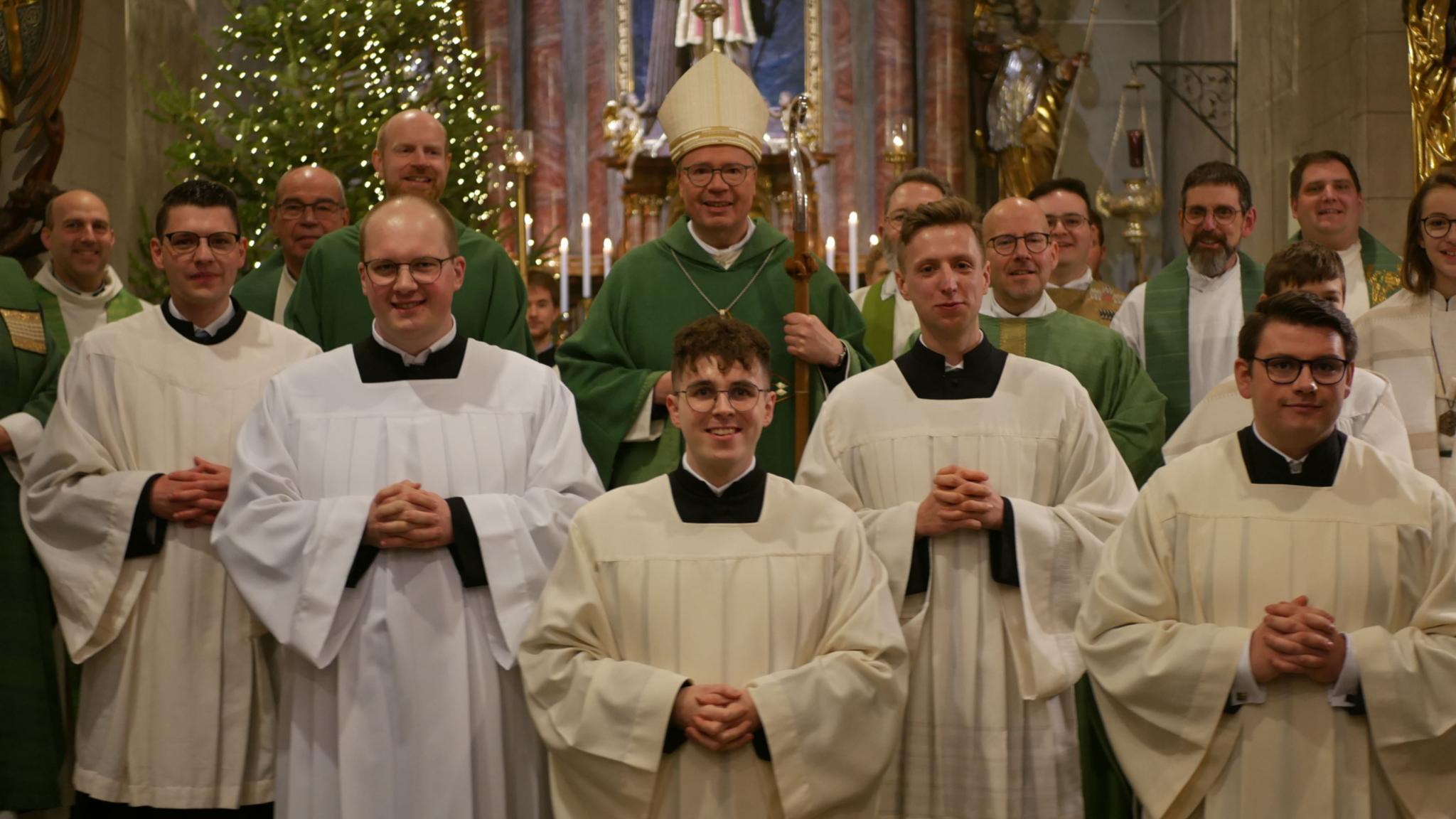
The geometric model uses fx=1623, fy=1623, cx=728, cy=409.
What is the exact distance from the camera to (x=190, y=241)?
4.72 m

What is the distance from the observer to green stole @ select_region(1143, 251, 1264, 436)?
242 inches

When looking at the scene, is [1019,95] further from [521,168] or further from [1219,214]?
[1219,214]

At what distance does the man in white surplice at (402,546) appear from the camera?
4.09 m

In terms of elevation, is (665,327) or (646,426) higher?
(665,327)

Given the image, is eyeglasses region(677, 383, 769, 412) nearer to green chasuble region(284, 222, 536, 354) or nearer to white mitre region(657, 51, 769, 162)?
white mitre region(657, 51, 769, 162)

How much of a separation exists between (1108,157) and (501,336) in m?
9.11

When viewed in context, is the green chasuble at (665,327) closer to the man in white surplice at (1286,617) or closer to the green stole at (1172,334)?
the green stole at (1172,334)

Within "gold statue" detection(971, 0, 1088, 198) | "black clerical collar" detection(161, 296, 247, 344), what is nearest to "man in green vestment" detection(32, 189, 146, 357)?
"black clerical collar" detection(161, 296, 247, 344)

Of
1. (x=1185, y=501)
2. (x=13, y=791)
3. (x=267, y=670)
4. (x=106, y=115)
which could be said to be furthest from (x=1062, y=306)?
(x=106, y=115)

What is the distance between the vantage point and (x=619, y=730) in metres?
3.67

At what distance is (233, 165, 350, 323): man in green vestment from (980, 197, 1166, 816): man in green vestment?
2655mm

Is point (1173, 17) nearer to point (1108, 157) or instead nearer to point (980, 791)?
point (1108, 157)

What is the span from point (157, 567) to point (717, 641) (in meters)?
1.78

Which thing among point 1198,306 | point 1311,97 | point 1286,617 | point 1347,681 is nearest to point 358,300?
point 1198,306
